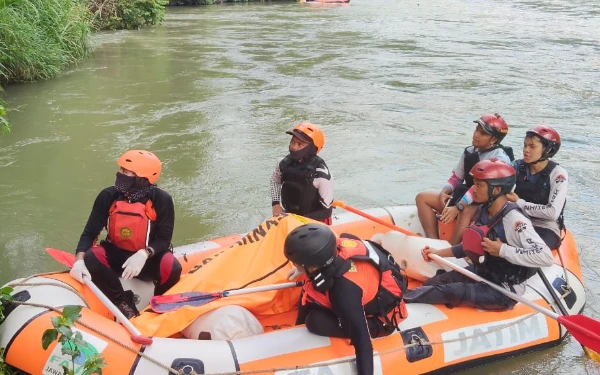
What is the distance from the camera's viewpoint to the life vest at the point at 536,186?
3.89 meters

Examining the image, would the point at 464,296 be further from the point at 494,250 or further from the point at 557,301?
the point at 557,301

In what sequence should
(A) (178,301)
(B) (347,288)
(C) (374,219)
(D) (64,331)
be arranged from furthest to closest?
(C) (374,219) < (A) (178,301) < (B) (347,288) < (D) (64,331)

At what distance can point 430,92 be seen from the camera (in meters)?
10.1

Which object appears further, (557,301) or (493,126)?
(493,126)

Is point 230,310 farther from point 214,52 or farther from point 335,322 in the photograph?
point 214,52

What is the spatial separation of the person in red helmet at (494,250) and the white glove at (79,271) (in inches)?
66.7

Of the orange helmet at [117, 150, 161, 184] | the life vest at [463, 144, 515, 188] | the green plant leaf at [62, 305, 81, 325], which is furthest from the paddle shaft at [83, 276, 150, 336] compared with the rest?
the life vest at [463, 144, 515, 188]

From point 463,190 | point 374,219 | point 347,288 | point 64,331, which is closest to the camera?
point 64,331

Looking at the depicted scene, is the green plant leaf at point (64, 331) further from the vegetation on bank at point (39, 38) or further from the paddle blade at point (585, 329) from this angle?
the vegetation on bank at point (39, 38)

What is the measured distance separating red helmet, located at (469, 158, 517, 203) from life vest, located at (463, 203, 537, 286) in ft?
0.36

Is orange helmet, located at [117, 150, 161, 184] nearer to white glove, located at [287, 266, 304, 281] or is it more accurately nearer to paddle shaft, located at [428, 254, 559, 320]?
white glove, located at [287, 266, 304, 281]

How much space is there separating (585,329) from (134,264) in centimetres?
229

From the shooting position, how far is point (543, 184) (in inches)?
153

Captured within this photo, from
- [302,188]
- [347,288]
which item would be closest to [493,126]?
[302,188]
